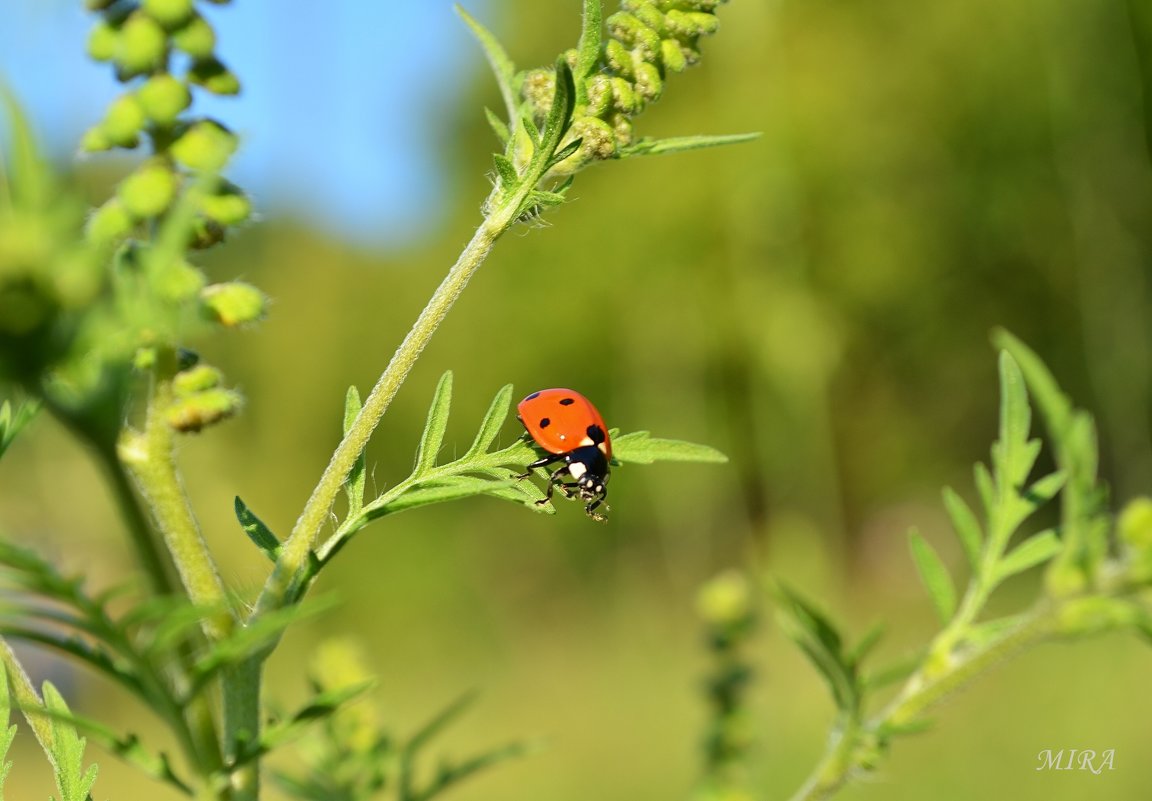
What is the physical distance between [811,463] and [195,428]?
40.5ft

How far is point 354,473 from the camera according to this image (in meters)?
1.19

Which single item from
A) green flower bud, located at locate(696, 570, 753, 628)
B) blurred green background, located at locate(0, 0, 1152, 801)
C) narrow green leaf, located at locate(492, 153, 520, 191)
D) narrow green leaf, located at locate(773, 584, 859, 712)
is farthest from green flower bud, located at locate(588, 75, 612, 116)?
blurred green background, located at locate(0, 0, 1152, 801)

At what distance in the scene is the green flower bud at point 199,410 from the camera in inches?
40.7

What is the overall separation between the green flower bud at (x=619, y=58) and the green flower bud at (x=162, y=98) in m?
0.44

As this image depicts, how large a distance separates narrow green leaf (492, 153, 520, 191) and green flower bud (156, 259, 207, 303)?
32 centimetres

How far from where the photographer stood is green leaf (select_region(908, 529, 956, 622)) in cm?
121

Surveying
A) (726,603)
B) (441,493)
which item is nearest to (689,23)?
(441,493)

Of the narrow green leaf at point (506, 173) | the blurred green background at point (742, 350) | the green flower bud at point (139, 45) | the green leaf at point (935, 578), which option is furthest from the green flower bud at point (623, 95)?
the blurred green background at point (742, 350)

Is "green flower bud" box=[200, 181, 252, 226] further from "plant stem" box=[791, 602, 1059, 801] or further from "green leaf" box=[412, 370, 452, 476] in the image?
"plant stem" box=[791, 602, 1059, 801]

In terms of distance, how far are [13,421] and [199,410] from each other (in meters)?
0.26

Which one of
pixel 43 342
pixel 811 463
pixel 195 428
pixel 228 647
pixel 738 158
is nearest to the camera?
pixel 43 342

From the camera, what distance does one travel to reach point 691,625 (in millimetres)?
16328

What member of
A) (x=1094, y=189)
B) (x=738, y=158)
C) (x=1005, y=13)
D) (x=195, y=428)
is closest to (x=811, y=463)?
(x=738, y=158)

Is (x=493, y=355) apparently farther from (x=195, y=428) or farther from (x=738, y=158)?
(x=195, y=428)
